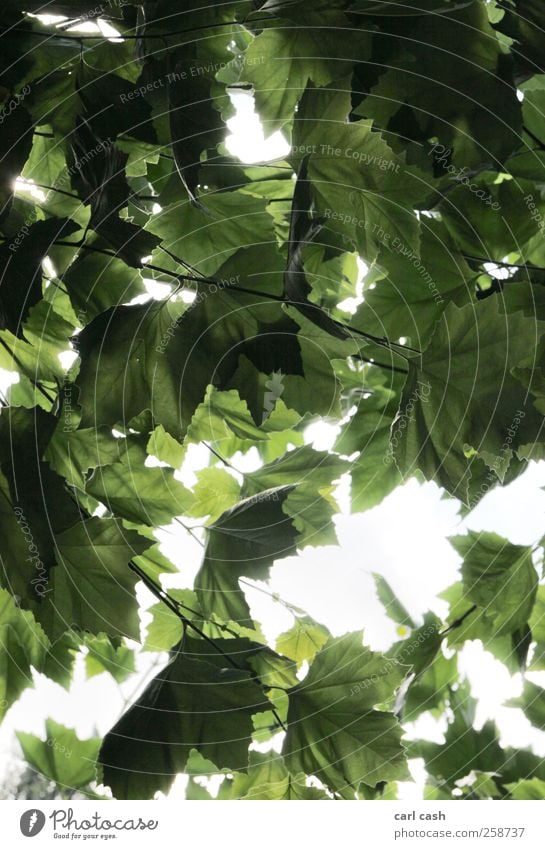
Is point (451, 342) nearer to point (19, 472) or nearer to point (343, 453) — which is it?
point (343, 453)

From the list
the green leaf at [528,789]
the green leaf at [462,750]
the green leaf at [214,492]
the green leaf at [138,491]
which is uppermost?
the green leaf at [214,492]

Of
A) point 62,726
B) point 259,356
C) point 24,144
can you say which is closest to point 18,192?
point 24,144

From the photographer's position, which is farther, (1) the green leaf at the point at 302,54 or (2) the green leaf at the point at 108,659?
(2) the green leaf at the point at 108,659

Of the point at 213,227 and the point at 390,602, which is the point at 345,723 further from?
the point at 213,227

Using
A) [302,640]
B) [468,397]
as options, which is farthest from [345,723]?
[468,397]

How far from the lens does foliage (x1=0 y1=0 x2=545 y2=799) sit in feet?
0.85

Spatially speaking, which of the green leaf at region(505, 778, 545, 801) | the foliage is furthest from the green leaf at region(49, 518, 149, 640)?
the green leaf at region(505, 778, 545, 801)

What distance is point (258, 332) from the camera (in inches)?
10.5

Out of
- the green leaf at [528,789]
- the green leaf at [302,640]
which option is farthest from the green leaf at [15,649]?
the green leaf at [528,789]

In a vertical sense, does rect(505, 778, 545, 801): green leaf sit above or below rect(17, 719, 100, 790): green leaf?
below

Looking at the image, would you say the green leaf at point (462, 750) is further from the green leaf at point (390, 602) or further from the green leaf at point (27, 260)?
the green leaf at point (27, 260)

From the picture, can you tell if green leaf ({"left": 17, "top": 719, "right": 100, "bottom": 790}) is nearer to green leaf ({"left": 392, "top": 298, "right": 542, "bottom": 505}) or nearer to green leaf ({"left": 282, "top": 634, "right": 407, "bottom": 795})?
green leaf ({"left": 282, "top": 634, "right": 407, "bottom": 795})

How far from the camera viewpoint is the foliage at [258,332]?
260mm

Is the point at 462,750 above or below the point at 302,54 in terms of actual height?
below
